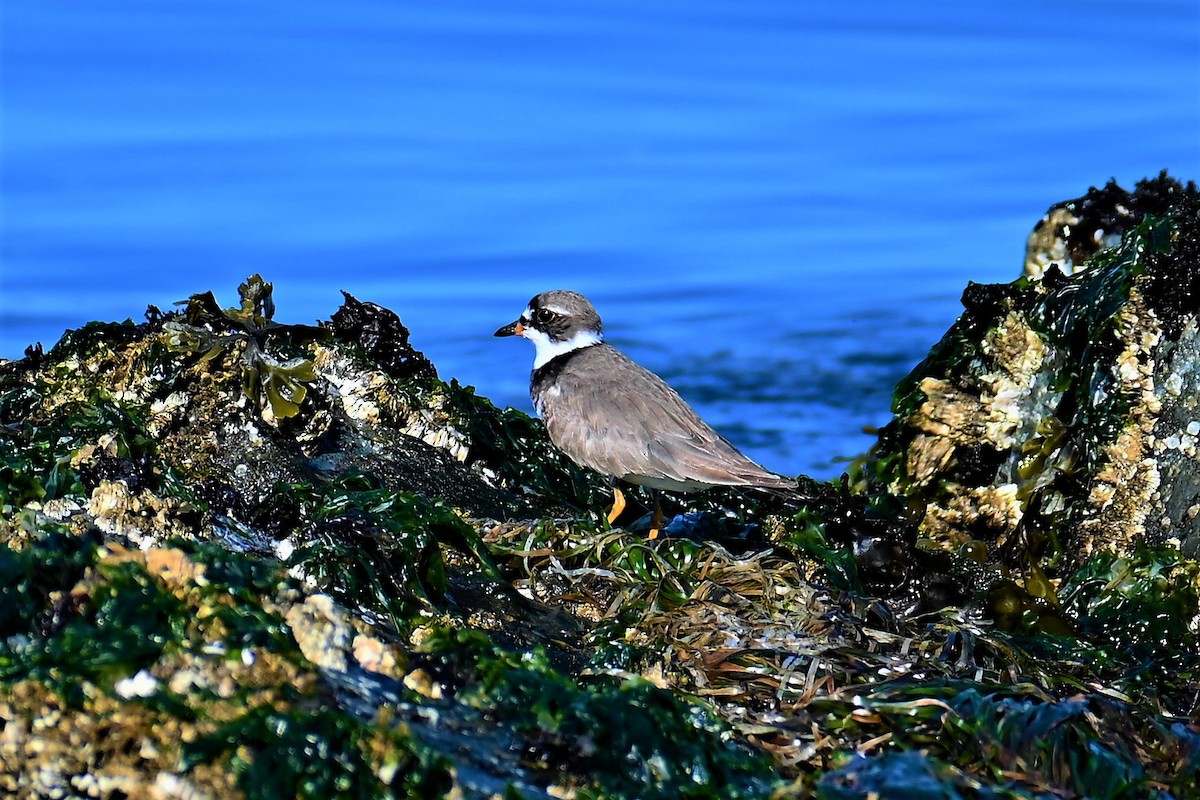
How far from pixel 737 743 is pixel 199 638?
1.22 m

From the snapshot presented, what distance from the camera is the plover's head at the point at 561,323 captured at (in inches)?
249

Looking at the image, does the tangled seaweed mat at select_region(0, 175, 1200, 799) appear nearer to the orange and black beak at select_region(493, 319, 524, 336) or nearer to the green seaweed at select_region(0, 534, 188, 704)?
the green seaweed at select_region(0, 534, 188, 704)

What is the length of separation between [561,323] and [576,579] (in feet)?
7.30

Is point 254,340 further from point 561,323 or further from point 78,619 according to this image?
point 78,619

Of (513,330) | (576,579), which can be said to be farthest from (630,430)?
(576,579)

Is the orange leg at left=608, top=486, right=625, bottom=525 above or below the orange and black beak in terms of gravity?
below

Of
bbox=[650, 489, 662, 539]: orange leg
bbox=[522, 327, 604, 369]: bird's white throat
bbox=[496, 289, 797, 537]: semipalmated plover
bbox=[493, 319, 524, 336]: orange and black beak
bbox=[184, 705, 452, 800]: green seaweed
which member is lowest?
bbox=[184, 705, 452, 800]: green seaweed

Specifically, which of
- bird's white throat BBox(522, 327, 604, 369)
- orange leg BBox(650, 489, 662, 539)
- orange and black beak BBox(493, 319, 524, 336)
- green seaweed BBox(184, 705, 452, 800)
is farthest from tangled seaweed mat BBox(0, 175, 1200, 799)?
orange and black beak BBox(493, 319, 524, 336)

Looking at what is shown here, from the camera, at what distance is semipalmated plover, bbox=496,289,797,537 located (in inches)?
214

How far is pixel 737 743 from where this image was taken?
3.25 m

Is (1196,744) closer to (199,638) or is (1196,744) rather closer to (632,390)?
(199,638)

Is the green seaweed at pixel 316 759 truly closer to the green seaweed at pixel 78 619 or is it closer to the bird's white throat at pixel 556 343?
the green seaweed at pixel 78 619

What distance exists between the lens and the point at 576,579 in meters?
4.29

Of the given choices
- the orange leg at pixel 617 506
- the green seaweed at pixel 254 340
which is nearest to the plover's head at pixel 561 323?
the orange leg at pixel 617 506
